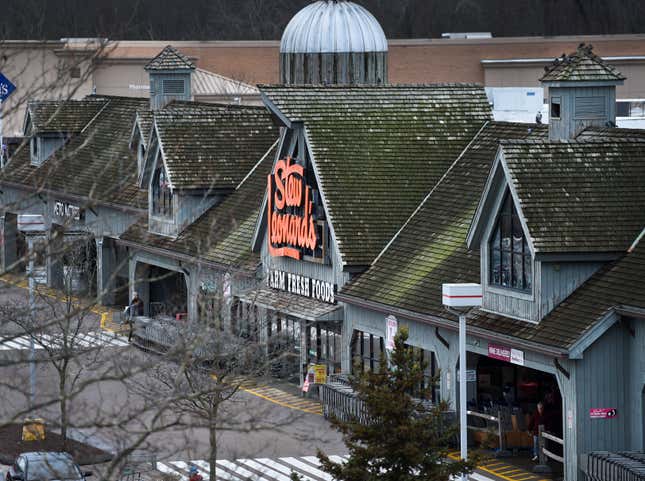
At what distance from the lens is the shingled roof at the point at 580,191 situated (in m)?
34.6

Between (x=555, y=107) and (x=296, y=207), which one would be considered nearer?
(x=555, y=107)

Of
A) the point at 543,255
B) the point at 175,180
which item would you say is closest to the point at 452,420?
the point at 543,255

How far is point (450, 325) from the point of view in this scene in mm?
37031

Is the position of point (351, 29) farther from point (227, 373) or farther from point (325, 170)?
point (227, 373)

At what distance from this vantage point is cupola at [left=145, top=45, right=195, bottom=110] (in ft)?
215

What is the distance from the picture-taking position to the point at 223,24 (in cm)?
11319

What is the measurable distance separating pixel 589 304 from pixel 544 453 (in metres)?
3.59

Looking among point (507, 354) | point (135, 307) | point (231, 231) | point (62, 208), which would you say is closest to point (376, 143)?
point (231, 231)

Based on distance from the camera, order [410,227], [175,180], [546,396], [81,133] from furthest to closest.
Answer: [81,133] → [175,180] → [410,227] → [546,396]

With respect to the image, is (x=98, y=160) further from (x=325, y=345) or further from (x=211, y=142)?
(x=325, y=345)

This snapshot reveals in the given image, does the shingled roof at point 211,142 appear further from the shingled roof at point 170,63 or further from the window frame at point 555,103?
the window frame at point 555,103

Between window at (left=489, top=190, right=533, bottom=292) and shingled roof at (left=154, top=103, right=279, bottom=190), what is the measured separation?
1943 cm

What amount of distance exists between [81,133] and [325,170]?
1108 inches

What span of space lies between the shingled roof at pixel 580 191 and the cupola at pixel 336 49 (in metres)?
19.7
